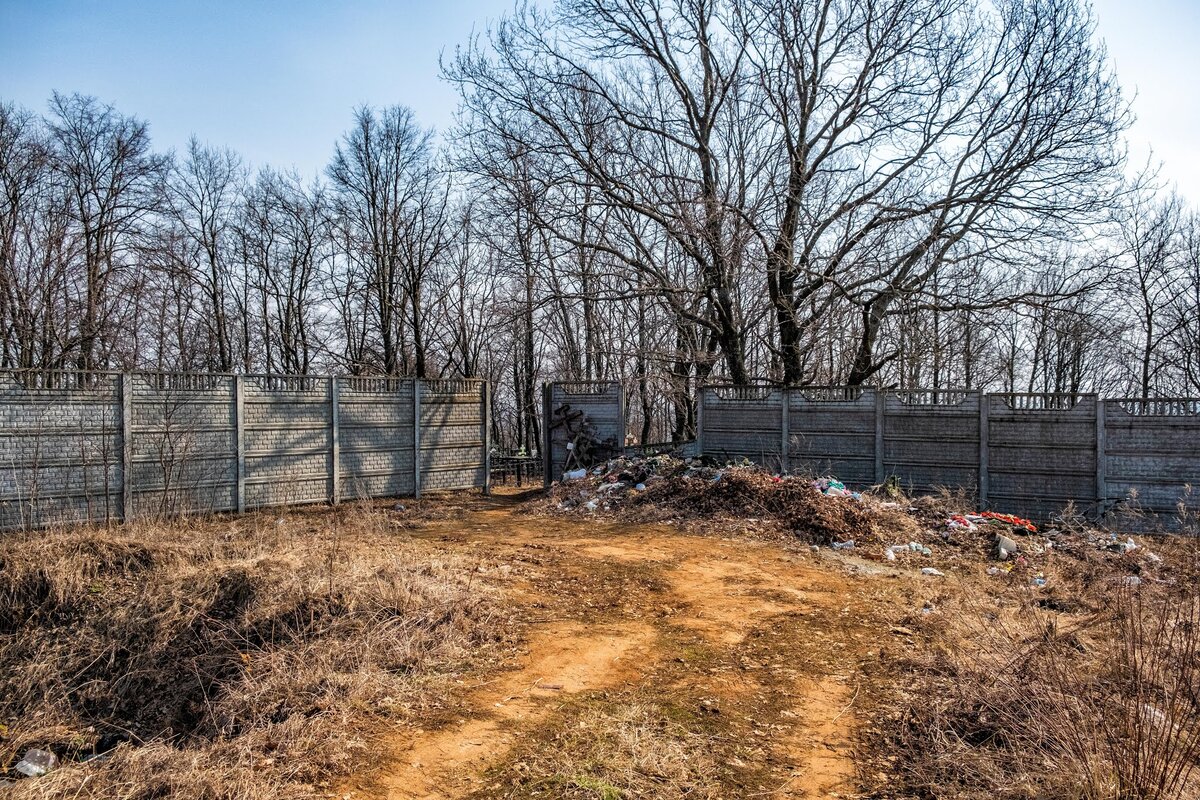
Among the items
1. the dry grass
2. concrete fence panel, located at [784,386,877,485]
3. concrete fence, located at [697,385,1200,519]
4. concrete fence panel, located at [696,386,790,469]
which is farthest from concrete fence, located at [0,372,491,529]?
concrete fence panel, located at [784,386,877,485]

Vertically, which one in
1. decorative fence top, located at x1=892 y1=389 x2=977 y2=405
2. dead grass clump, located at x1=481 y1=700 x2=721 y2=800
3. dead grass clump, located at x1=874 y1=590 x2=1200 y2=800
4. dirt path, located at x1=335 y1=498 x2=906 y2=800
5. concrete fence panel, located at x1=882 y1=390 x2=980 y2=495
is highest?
decorative fence top, located at x1=892 y1=389 x2=977 y2=405

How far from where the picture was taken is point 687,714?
3.75m

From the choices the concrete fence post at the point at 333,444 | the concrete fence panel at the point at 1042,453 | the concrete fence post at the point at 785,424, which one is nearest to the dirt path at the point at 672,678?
the concrete fence post at the point at 785,424

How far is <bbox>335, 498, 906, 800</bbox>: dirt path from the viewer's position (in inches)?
124

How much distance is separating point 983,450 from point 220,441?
11.6 meters

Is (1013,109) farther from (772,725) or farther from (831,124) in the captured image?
(772,725)

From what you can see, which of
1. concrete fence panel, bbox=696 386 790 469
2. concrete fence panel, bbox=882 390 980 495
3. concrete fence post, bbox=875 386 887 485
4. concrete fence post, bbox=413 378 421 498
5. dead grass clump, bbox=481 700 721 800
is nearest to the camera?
dead grass clump, bbox=481 700 721 800

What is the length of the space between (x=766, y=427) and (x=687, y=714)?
8581 mm

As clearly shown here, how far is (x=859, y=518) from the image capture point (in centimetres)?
872

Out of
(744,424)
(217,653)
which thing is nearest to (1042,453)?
(744,424)

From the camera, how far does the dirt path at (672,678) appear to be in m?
3.16

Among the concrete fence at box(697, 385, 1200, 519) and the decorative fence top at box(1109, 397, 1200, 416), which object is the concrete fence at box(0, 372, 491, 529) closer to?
the concrete fence at box(697, 385, 1200, 519)

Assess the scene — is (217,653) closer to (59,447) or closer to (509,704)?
(509,704)

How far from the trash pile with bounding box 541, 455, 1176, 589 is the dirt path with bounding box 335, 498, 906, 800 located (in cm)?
112
